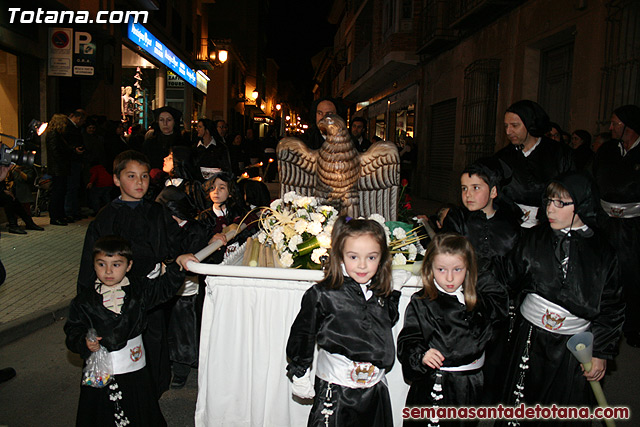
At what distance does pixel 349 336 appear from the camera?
245 cm

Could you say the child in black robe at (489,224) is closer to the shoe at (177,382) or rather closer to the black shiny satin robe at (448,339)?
the black shiny satin robe at (448,339)

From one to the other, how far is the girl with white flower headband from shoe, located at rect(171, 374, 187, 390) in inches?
65.7

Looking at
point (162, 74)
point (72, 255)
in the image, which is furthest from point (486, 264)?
point (162, 74)

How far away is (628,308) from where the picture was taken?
182 inches

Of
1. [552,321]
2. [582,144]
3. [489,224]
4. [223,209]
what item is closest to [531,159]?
[489,224]

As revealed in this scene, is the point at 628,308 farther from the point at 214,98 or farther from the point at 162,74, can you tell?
the point at 214,98

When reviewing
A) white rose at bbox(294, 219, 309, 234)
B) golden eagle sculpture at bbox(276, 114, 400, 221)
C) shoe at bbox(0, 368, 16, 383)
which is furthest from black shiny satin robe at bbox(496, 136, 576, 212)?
shoe at bbox(0, 368, 16, 383)

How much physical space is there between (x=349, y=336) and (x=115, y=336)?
4.14 ft

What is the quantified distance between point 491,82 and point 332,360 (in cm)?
1050

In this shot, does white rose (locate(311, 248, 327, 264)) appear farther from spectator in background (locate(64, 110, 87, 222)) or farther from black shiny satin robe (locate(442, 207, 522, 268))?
spectator in background (locate(64, 110, 87, 222))

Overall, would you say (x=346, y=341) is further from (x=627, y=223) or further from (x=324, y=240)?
(x=627, y=223)

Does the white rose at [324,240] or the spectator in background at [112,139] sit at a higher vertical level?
the spectator in background at [112,139]

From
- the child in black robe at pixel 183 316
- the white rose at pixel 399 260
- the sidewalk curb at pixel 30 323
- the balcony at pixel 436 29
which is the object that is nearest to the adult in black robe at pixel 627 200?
the white rose at pixel 399 260

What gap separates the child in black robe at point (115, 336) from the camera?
266 cm
